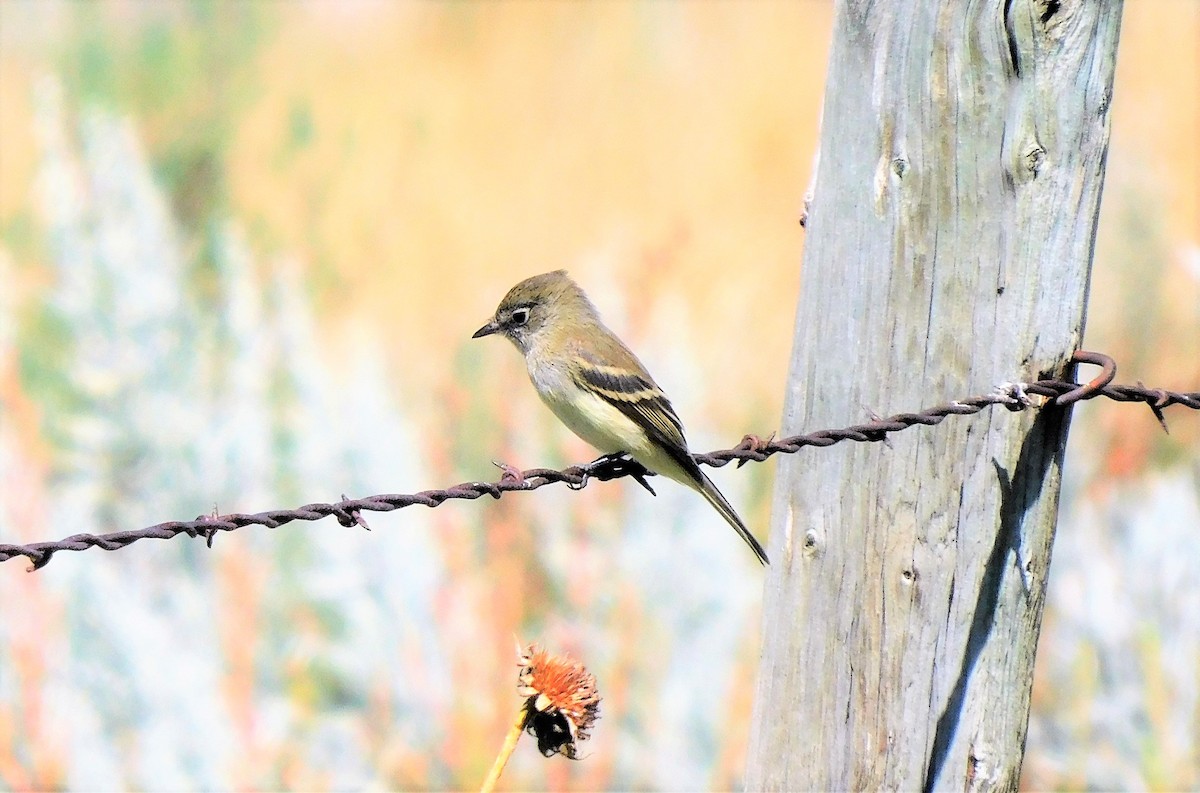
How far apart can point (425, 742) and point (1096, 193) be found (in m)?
3.59

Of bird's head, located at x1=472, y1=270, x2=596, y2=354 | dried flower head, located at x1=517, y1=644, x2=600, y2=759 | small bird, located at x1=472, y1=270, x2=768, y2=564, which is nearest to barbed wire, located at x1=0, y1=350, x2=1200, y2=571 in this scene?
dried flower head, located at x1=517, y1=644, x2=600, y2=759

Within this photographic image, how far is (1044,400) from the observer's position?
2707 mm

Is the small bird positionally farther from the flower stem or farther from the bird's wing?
the flower stem

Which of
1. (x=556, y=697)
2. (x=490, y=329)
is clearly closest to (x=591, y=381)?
(x=490, y=329)

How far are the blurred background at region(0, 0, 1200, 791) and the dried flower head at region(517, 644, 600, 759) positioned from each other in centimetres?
213

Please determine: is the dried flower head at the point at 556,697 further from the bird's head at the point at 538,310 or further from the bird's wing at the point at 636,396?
the bird's head at the point at 538,310

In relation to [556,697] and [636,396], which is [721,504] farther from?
[556,697]

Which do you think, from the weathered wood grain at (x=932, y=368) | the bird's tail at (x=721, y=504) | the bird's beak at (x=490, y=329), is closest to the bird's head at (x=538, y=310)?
the bird's beak at (x=490, y=329)

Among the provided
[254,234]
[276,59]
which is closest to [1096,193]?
[254,234]

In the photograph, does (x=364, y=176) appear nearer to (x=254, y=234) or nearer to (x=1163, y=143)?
(x=254, y=234)

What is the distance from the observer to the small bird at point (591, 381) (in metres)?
4.62

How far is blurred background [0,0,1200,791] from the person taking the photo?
5.15 metres

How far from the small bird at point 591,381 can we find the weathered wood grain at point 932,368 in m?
1.44

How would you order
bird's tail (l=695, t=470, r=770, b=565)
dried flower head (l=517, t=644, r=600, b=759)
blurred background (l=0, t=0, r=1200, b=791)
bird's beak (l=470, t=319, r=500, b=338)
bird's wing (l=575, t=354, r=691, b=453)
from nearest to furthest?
dried flower head (l=517, t=644, r=600, b=759)
bird's tail (l=695, t=470, r=770, b=565)
bird's wing (l=575, t=354, r=691, b=453)
blurred background (l=0, t=0, r=1200, b=791)
bird's beak (l=470, t=319, r=500, b=338)
